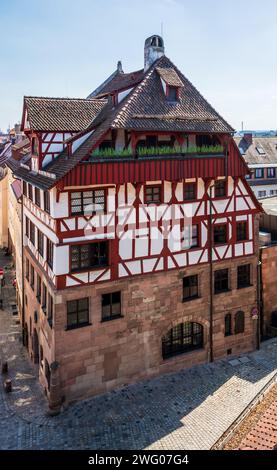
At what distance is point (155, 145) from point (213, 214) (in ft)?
19.1

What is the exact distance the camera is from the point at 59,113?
79.5 ft

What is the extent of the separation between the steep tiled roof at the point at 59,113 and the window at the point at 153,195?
17.0 ft

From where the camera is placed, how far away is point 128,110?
2303 centimetres

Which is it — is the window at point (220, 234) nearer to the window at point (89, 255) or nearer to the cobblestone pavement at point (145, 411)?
the window at point (89, 255)

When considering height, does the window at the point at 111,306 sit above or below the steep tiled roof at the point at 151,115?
below

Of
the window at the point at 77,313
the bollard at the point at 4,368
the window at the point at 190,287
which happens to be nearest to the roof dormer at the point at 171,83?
the window at the point at 190,287

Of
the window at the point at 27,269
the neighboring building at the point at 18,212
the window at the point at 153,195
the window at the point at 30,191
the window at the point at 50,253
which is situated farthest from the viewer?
the neighboring building at the point at 18,212

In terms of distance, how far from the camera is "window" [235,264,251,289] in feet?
93.3

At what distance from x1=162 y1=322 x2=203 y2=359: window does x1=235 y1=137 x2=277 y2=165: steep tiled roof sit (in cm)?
3472

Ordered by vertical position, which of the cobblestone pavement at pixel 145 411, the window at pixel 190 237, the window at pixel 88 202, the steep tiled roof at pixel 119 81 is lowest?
the cobblestone pavement at pixel 145 411

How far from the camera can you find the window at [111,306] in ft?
77.1

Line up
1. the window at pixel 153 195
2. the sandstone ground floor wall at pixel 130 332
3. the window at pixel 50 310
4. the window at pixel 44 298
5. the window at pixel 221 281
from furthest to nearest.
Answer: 1. the window at pixel 221 281
2. the window at pixel 44 298
3. the window at pixel 153 195
4. the window at pixel 50 310
5. the sandstone ground floor wall at pixel 130 332

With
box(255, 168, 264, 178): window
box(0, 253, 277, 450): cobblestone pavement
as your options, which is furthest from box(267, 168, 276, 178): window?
box(0, 253, 277, 450): cobblestone pavement
